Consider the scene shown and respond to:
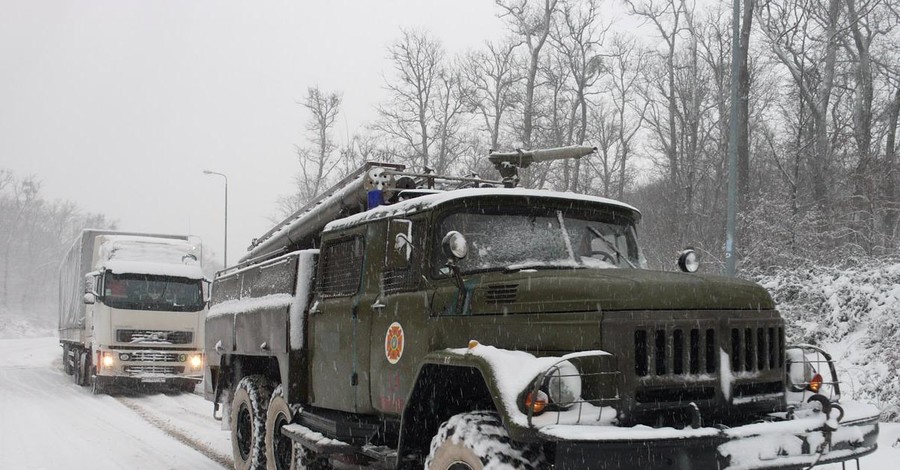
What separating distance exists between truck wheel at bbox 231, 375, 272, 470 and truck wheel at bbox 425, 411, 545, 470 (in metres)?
3.48

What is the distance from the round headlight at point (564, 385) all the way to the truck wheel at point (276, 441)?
3868 mm

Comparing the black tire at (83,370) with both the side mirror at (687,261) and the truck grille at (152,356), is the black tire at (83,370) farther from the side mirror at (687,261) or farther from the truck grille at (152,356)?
the side mirror at (687,261)

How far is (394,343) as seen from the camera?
5.34 m

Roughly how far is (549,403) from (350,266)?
277cm

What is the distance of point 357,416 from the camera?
6.00 meters

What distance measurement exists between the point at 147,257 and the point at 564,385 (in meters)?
15.8

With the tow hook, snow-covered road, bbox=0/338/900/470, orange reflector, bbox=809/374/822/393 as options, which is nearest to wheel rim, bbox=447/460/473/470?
the tow hook

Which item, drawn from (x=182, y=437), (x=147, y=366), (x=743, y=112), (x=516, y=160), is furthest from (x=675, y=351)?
(x=743, y=112)

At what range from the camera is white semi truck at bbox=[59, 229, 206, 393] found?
16.3 meters

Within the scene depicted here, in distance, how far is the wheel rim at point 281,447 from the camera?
7.11 m

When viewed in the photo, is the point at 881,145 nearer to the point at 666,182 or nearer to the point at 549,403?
the point at 666,182

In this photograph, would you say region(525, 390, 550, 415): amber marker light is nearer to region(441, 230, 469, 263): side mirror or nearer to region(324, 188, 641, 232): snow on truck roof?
region(441, 230, 469, 263): side mirror

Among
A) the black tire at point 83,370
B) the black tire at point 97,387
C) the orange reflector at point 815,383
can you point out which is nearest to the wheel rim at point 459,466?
the orange reflector at point 815,383

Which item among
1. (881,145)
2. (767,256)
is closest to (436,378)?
(767,256)
